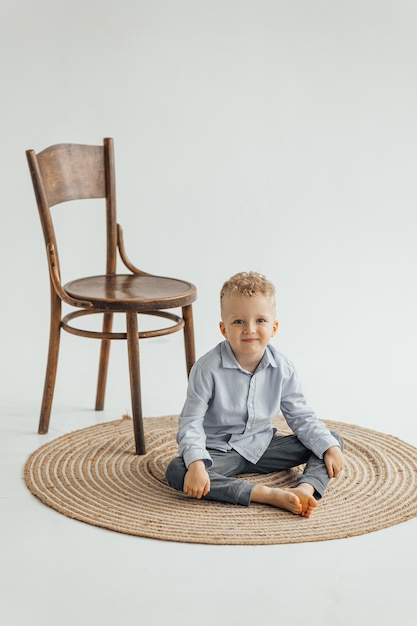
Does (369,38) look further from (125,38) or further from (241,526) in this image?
(241,526)

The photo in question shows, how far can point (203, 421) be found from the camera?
267 cm

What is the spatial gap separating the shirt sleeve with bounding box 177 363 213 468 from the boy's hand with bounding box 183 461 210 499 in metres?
0.06

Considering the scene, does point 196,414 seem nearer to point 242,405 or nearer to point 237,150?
point 242,405

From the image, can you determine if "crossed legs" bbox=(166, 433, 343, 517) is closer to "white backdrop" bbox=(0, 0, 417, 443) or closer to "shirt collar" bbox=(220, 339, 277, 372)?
"shirt collar" bbox=(220, 339, 277, 372)

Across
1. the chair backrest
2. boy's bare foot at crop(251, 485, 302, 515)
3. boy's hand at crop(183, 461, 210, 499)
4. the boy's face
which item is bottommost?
boy's bare foot at crop(251, 485, 302, 515)

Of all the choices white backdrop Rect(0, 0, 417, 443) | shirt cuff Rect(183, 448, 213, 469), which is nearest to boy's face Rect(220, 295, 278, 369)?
shirt cuff Rect(183, 448, 213, 469)

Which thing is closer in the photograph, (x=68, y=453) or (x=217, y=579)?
(x=217, y=579)

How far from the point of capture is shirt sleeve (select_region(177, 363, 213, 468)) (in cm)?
255

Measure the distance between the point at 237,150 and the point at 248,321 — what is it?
1480 millimetres

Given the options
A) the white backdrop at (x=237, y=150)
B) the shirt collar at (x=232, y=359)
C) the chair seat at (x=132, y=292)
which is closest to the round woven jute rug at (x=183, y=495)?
the shirt collar at (x=232, y=359)

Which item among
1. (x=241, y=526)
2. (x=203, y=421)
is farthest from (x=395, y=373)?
(x=241, y=526)

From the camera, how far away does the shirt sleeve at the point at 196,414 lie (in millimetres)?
2547

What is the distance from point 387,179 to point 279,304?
2.10 ft

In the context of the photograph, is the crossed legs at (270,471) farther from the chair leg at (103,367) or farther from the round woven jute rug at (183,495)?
the chair leg at (103,367)
